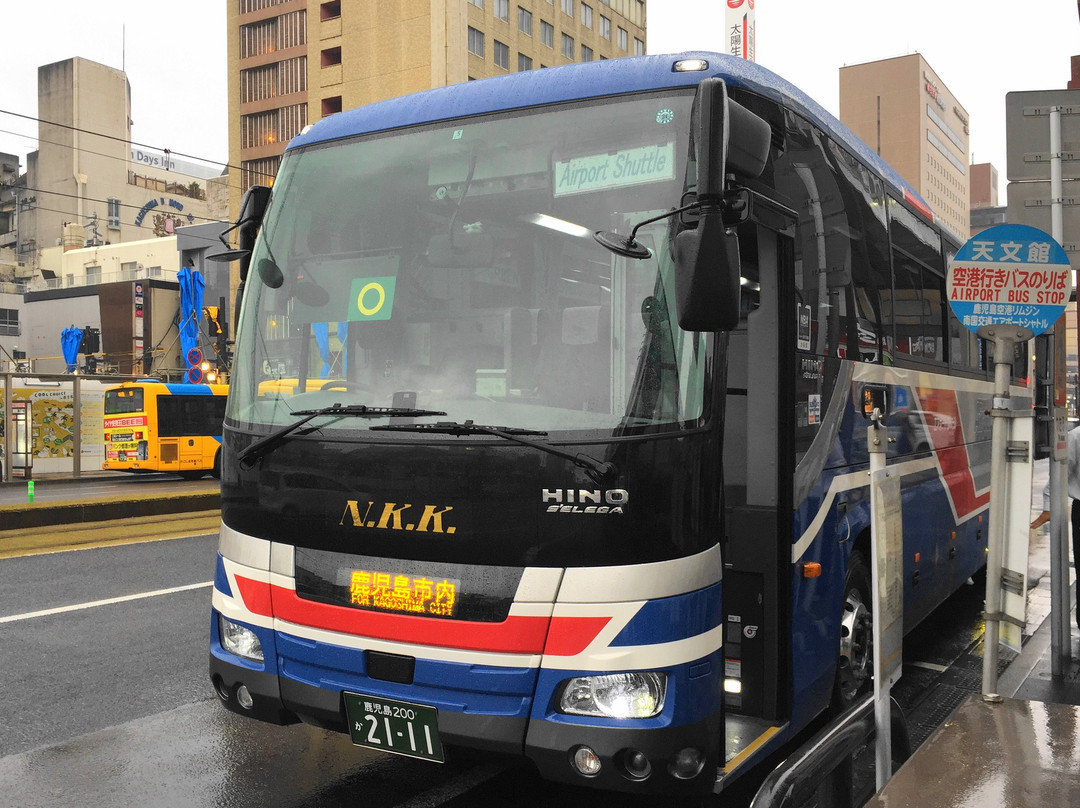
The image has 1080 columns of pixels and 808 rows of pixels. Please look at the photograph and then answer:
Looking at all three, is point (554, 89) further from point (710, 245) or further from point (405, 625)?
point (405, 625)

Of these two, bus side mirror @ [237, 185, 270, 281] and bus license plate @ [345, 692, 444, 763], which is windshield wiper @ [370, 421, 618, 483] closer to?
bus license plate @ [345, 692, 444, 763]

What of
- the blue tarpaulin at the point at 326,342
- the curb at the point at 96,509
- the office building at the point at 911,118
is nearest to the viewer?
the blue tarpaulin at the point at 326,342

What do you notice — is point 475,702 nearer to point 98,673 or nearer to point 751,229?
point 751,229

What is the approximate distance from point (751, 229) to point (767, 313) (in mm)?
392

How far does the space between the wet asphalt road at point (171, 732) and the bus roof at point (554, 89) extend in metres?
2.53

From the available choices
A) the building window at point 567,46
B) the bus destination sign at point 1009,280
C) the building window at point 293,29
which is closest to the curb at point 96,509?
the bus destination sign at point 1009,280

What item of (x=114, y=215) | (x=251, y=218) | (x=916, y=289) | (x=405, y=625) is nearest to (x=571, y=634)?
(x=405, y=625)

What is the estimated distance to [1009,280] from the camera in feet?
17.2

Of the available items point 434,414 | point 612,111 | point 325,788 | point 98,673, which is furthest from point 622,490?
point 98,673

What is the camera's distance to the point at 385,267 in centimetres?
409

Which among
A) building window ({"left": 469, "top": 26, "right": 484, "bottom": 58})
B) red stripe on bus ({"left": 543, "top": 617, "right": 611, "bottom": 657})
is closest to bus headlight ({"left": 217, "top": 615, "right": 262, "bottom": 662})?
red stripe on bus ({"left": 543, "top": 617, "right": 611, "bottom": 657})

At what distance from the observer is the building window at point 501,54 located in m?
64.2

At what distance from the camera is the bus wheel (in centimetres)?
520

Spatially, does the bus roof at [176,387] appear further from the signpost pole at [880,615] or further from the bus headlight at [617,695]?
the signpost pole at [880,615]
